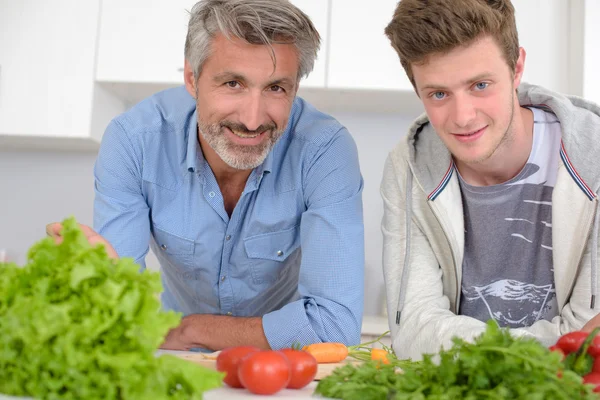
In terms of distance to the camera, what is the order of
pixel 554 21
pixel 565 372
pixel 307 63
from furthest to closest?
pixel 554 21 → pixel 307 63 → pixel 565 372

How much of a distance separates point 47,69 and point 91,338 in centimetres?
281

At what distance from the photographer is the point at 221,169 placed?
1.76 m

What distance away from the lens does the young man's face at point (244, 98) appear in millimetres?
1521

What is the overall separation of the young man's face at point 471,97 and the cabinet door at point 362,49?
1.61 meters

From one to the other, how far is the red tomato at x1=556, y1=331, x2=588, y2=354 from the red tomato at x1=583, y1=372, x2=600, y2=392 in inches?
1.6

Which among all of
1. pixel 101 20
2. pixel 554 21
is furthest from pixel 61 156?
pixel 554 21

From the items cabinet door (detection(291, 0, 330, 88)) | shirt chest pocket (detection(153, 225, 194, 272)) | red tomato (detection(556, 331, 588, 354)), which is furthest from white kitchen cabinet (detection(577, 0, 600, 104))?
red tomato (detection(556, 331, 588, 354))

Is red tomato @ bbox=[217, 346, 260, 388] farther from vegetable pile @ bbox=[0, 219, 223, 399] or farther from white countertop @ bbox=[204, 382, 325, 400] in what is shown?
vegetable pile @ bbox=[0, 219, 223, 399]

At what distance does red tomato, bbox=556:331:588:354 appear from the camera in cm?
86

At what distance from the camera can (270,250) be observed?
1728mm

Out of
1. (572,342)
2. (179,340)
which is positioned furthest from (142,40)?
(572,342)

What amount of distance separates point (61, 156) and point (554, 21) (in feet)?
8.19

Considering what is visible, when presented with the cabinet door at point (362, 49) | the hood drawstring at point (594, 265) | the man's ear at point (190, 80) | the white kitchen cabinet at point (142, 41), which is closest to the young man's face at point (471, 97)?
the hood drawstring at point (594, 265)

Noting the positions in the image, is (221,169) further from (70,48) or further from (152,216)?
(70,48)
